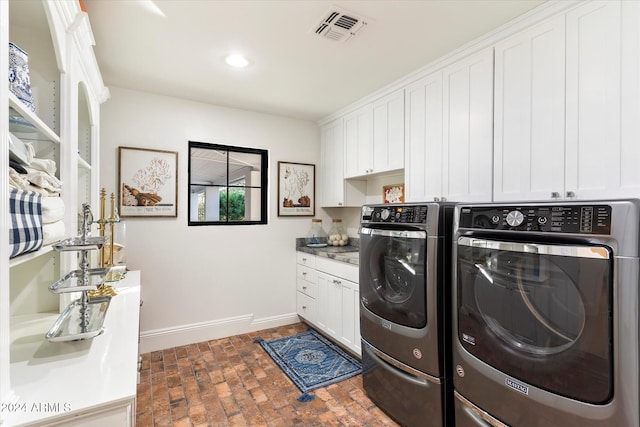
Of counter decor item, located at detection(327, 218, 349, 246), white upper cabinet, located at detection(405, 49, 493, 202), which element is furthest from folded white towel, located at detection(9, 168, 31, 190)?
counter decor item, located at detection(327, 218, 349, 246)

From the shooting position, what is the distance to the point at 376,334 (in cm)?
207

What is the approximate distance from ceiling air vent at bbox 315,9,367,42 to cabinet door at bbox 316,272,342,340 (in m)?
1.95

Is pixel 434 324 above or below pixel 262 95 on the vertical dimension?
below

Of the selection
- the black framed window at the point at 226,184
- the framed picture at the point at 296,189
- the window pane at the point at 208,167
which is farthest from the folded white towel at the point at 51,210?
the framed picture at the point at 296,189

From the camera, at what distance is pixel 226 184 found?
340cm

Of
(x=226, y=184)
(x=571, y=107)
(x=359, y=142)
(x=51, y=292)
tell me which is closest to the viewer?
(x=51, y=292)

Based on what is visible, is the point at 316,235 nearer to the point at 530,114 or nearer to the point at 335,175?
the point at 335,175

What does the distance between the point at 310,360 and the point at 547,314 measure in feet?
6.62

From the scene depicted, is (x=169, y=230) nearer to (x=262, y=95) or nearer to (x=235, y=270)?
(x=235, y=270)

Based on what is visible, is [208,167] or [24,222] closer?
[24,222]

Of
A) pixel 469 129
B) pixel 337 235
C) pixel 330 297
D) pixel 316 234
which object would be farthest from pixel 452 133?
pixel 316 234

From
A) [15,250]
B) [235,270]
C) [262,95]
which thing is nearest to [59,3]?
[15,250]

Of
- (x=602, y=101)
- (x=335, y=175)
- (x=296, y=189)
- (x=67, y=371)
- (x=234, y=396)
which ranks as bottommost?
(x=234, y=396)

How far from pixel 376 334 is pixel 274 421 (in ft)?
2.74
